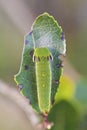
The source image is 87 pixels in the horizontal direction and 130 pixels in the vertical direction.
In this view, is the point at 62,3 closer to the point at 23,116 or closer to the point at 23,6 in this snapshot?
the point at 23,6

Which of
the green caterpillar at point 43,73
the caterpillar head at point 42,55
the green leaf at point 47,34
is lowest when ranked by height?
the green caterpillar at point 43,73

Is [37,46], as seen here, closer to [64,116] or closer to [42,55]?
[42,55]

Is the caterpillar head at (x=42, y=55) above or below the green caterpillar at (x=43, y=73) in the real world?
above

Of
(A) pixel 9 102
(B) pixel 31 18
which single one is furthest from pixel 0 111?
(B) pixel 31 18

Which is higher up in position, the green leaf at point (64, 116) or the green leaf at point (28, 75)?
the green leaf at point (28, 75)

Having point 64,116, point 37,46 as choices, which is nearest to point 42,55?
point 37,46

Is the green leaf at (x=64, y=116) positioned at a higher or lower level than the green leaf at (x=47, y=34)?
lower
